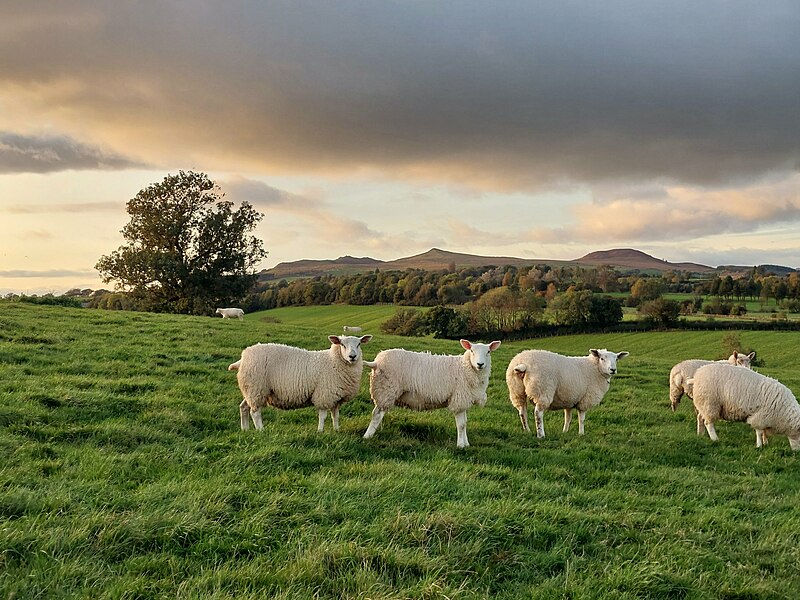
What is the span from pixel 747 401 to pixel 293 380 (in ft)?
27.9

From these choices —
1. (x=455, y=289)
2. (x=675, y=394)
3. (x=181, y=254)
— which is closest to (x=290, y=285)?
(x=455, y=289)

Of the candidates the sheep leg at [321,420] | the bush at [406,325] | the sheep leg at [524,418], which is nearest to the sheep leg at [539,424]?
the sheep leg at [524,418]

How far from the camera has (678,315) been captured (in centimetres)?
6162

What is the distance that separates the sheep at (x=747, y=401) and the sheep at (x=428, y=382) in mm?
4741

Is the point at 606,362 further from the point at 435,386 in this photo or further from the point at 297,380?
the point at 297,380

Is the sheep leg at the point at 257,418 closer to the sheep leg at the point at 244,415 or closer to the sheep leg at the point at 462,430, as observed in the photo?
the sheep leg at the point at 244,415

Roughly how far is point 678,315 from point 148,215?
56294 millimetres

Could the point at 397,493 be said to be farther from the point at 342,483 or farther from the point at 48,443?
the point at 48,443

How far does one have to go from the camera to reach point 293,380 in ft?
29.6

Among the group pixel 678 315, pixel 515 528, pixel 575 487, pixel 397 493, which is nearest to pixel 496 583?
pixel 515 528

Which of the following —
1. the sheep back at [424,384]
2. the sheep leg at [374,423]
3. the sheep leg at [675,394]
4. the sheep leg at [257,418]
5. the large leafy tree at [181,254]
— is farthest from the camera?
the large leafy tree at [181,254]

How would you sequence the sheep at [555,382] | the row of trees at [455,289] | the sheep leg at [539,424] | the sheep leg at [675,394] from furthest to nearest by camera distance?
the row of trees at [455,289], the sheep leg at [675,394], the sheep at [555,382], the sheep leg at [539,424]

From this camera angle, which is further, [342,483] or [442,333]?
[442,333]

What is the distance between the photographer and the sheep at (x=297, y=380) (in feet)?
29.1
